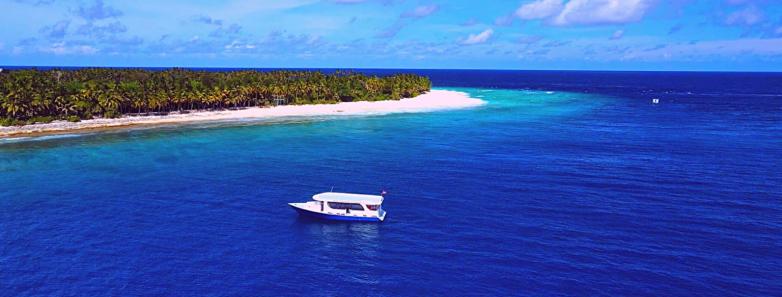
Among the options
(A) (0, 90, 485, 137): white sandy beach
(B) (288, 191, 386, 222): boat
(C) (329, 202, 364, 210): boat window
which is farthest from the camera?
(A) (0, 90, 485, 137): white sandy beach

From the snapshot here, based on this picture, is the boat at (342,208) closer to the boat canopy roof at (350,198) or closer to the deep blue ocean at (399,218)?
the boat canopy roof at (350,198)

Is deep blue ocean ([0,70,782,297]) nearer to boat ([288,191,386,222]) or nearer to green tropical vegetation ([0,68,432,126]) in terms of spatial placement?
boat ([288,191,386,222])

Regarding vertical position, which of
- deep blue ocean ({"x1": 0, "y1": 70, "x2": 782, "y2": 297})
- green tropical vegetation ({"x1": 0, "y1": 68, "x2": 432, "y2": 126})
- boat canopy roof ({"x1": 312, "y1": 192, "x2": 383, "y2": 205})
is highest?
green tropical vegetation ({"x1": 0, "y1": 68, "x2": 432, "y2": 126})

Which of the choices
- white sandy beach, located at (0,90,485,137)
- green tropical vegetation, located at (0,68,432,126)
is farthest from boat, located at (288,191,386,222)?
green tropical vegetation, located at (0,68,432,126)

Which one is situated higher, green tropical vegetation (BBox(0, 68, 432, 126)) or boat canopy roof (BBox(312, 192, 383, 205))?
green tropical vegetation (BBox(0, 68, 432, 126))

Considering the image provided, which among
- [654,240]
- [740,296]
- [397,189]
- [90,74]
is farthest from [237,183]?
[90,74]

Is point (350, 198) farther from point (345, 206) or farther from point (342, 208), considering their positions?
point (342, 208)

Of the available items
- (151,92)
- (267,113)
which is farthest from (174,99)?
(267,113)
